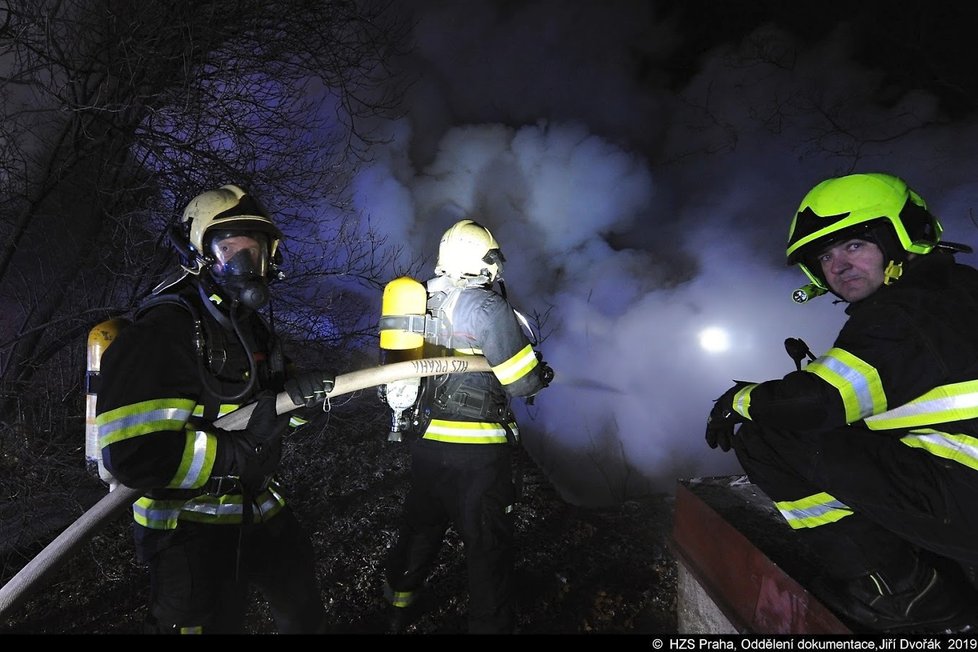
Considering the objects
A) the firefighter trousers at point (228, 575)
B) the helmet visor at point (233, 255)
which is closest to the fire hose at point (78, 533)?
the firefighter trousers at point (228, 575)

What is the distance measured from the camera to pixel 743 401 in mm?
2275

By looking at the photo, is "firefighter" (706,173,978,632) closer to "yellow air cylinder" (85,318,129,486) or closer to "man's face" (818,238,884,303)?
"man's face" (818,238,884,303)

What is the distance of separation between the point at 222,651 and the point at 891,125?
1219 cm

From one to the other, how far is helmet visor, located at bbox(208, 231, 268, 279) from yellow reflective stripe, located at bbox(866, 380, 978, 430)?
10.1 ft

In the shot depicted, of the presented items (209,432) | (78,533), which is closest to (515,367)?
(209,432)

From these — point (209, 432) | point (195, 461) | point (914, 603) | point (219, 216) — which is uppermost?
point (219, 216)

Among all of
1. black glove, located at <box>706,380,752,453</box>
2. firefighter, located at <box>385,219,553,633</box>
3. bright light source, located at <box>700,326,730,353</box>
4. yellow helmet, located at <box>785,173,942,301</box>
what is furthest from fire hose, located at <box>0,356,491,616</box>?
bright light source, located at <box>700,326,730,353</box>

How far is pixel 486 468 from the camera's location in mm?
2936

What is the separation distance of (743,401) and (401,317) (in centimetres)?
202

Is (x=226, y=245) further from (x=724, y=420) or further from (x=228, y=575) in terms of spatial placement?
(x=724, y=420)

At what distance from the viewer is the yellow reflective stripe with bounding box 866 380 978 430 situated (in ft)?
6.12

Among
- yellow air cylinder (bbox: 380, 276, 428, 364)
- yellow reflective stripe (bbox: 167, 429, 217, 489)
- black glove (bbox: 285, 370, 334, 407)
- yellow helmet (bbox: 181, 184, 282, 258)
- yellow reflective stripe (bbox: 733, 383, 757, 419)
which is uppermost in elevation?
yellow helmet (bbox: 181, 184, 282, 258)

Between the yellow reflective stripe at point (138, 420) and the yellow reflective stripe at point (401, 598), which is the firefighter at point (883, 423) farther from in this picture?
the yellow reflective stripe at point (138, 420)

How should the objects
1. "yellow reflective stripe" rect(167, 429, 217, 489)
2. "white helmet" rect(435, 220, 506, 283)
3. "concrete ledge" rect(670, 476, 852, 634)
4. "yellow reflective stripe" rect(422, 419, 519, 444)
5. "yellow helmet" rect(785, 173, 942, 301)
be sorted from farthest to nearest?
"white helmet" rect(435, 220, 506, 283)
"yellow reflective stripe" rect(422, 419, 519, 444)
"concrete ledge" rect(670, 476, 852, 634)
"yellow helmet" rect(785, 173, 942, 301)
"yellow reflective stripe" rect(167, 429, 217, 489)
